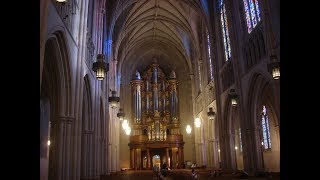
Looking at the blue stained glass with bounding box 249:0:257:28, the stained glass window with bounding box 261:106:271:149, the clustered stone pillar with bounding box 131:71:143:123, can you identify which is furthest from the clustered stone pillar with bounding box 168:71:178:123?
the blue stained glass with bounding box 249:0:257:28

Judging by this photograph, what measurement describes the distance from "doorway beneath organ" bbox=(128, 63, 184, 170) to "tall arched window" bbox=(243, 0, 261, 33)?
23483 millimetres

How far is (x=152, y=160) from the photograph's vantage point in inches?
1656

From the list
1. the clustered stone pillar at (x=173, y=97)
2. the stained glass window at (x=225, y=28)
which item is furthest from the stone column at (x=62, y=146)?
the clustered stone pillar at (x=173, y=97)

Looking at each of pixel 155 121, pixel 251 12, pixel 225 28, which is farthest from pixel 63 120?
pixel 155 121

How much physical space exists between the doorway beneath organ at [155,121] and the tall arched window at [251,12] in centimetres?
2348

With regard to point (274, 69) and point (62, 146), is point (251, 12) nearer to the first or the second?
point (274, 69)

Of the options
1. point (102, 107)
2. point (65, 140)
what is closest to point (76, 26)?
point (65, 140)

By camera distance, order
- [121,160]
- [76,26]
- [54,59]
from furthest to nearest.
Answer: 1. [121,160]
2. [76,26]
3. [54,59]

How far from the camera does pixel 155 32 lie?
132 ft

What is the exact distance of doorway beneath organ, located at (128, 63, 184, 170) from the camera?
129 feet

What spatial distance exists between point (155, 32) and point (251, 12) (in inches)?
886
